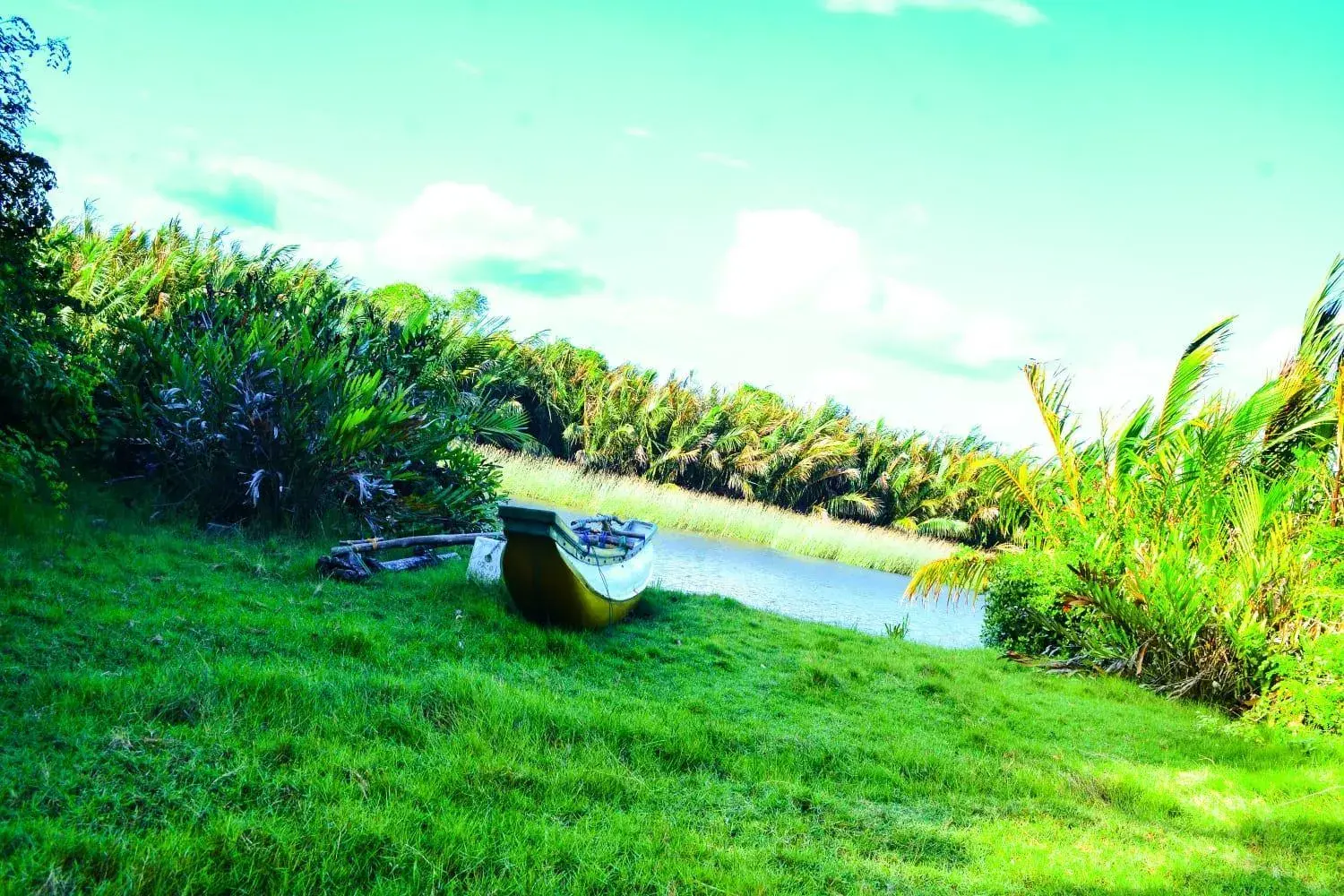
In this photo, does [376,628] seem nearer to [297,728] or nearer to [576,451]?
[297,728]

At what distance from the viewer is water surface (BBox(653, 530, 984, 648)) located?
13172 millimetres

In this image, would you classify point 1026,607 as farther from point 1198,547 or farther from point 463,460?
point 463,460

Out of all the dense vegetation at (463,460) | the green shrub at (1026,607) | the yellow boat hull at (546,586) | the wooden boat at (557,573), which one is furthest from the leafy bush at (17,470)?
the green shrub at (1026,607)

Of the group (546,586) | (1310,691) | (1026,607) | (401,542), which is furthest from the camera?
(1026,607)

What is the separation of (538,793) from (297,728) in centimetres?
134

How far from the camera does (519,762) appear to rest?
4387mm

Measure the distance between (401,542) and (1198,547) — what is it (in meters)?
9.20

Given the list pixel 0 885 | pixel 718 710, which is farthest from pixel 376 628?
pixel 0 885

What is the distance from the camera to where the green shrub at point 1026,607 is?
32.7 ft

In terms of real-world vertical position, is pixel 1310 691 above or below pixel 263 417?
below

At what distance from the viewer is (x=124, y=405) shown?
920 centimetres

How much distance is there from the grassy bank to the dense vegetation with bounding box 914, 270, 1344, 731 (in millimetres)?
9562

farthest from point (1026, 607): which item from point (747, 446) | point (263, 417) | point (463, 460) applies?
point (747, 446)

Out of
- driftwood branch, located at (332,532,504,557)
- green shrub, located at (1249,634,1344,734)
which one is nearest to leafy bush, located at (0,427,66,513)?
driftwood branch, located at (332,532,504,557)
